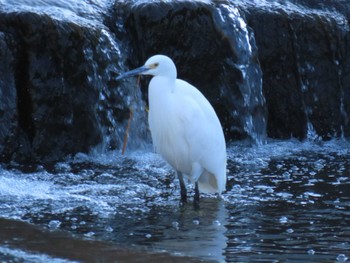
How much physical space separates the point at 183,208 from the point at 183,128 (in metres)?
0.59

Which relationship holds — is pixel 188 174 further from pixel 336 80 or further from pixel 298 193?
pixel 336 80

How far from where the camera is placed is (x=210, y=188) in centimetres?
756

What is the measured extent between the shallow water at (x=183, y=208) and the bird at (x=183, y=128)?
10.5 inches

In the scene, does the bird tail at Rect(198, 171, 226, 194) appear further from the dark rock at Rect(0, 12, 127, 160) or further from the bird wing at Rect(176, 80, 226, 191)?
the dark rock at Rect(0, 12, 127, 160)

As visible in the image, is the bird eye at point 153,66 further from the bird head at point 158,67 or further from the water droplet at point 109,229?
the water droplet at point 109,229

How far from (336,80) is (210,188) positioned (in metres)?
4.47

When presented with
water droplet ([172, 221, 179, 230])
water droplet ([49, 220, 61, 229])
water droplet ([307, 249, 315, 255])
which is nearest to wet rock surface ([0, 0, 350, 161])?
water droplet ([49, 220, 61, 229])

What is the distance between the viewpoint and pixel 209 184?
757 cm

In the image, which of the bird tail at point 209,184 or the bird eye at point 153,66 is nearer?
the bird eye at point 153,66

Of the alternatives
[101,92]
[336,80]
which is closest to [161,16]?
[101,92]

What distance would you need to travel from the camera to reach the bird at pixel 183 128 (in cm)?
709

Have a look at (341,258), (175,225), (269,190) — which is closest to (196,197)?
(269,190)

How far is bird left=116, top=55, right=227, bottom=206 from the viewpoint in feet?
23.3

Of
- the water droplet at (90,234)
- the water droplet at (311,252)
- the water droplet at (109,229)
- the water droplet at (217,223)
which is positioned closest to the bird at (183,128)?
the water droplet at (217,223)
